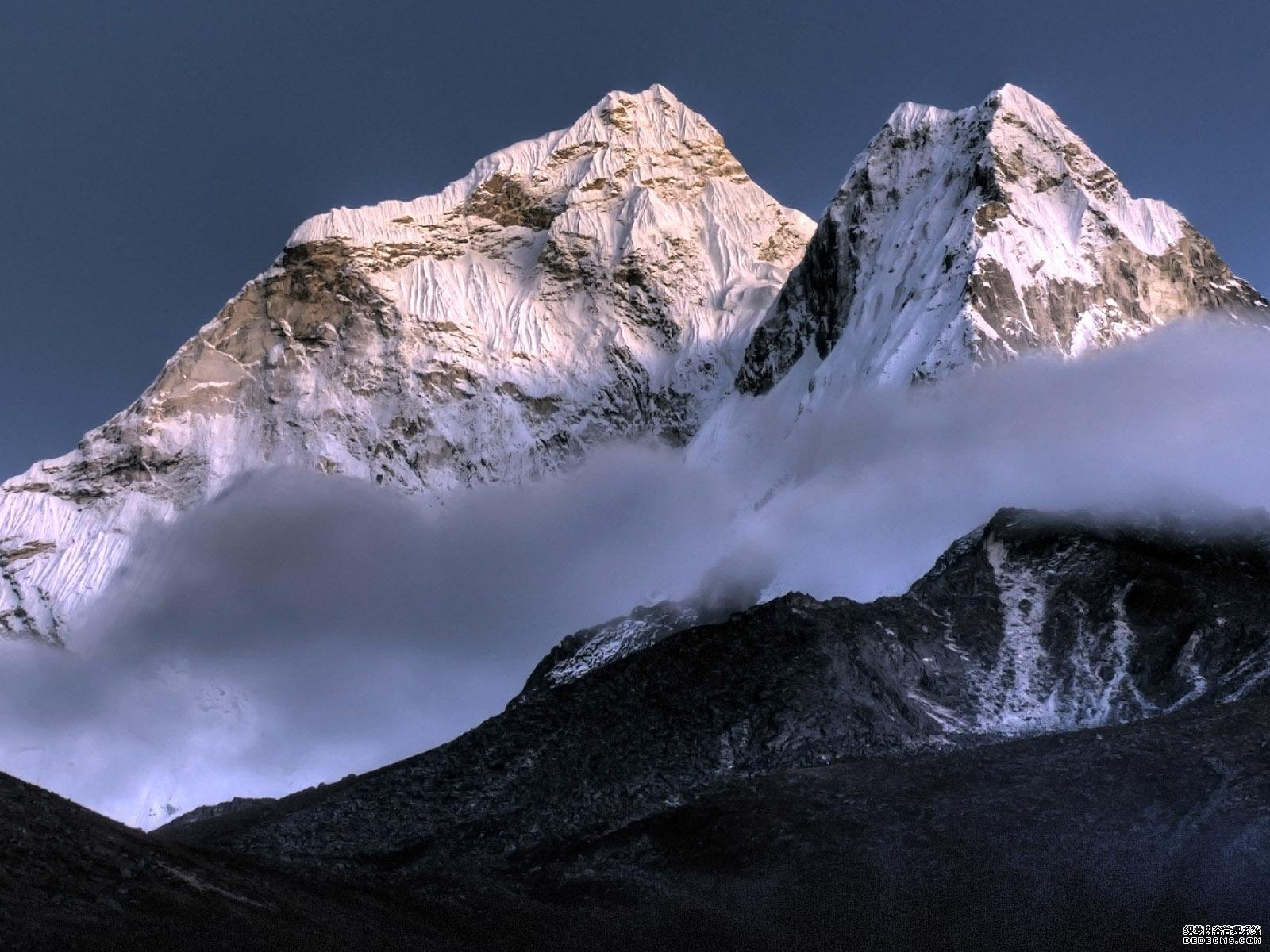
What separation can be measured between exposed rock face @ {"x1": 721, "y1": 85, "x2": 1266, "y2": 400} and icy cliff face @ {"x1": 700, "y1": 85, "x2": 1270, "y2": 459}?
0.16 m

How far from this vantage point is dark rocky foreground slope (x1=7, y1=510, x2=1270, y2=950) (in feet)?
141

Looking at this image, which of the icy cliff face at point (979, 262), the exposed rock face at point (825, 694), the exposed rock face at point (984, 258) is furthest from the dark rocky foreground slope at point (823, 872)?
the exposed rock face at point (984, 258)

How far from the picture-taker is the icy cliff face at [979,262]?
119000mm

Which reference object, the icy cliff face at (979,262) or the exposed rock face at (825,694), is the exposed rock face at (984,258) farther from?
the exposed rock face at (825,694)

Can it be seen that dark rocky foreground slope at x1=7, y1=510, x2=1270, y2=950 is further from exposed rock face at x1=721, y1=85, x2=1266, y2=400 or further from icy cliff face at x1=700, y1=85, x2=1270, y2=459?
icy cliff face at x1=700, y1=85, x2=1270, y2=459

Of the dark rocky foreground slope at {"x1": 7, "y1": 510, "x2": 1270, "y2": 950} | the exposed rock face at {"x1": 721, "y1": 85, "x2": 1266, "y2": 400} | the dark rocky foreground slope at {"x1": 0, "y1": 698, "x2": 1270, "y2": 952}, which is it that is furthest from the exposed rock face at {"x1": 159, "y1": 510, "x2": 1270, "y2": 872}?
the exposed rock face at {"x1": 721, "y1": 85, "x2": 1266, "y2": 400}

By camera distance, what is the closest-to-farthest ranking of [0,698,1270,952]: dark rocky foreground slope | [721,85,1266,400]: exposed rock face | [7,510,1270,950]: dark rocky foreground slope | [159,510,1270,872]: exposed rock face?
[0,698,1270,952]: dark rocky foreground slope → [7,510,1270,950]: dark rocky foreground slope → [159,510,1270,872]: exposed rock face → [721,85,1266,400]: exposed rock face

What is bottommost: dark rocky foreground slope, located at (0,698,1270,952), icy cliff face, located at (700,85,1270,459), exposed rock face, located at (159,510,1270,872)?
dark rocky foreground slope, located at (0,698,1270,952)

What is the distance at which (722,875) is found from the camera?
167 feet

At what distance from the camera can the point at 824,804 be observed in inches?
2173

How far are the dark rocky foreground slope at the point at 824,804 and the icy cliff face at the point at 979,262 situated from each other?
36.9m

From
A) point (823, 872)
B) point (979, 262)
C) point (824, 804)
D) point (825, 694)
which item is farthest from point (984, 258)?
point (823, 872)

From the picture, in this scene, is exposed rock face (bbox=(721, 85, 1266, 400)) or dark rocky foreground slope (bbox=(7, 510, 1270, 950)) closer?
dark rocky foreground slope (bbox=(7, 510, 1270, 950))

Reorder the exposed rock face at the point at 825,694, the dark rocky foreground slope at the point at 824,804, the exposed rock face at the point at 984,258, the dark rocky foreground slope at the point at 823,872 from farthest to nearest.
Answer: the exposed rock face at the point at 984,258 → the exposed rock face at the point at 825,694 → the dark rocky foreground slope at the point at 824,804 → the dark rocky foreground slope at the point at 823,872
